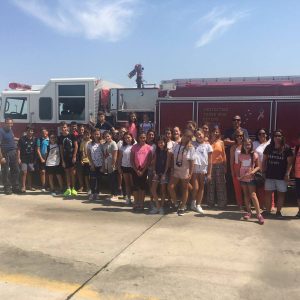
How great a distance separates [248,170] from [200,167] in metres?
0.97

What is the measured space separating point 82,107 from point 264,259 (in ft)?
25.4

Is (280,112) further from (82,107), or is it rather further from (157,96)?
(82,107)

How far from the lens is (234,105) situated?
33.2ft

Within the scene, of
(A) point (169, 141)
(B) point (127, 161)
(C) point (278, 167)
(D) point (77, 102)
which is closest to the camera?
(C) point (278, 167)

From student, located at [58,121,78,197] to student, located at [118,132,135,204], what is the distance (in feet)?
5.41

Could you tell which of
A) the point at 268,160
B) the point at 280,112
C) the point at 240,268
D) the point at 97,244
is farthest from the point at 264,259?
the point at 280,112

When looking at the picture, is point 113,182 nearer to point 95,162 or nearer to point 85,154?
point 95,162

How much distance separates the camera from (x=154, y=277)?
487cm

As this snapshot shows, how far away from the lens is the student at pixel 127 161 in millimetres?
8797

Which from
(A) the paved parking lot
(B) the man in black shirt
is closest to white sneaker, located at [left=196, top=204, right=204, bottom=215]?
(A) the paved parking lot

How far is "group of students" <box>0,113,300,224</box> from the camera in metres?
7.91

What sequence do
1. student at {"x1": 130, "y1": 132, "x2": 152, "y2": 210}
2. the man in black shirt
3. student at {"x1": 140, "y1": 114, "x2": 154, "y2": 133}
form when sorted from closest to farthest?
student at {"x1": 130, "y1": 132, "x2": 152, "y2": 210} < the man in black shirt < student at {"x1": 140, "y1": 114, "x2": 154, "y2": 133}

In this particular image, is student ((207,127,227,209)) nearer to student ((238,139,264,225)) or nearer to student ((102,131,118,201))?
student ((238,139,264,225))

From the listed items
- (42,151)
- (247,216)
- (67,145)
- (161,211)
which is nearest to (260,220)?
(247,216)
